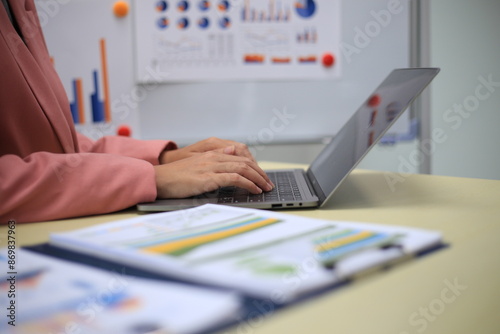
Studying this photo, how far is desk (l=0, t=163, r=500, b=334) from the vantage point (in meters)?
0.30

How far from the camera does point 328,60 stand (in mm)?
1853

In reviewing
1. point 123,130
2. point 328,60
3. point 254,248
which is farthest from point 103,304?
point 328,60

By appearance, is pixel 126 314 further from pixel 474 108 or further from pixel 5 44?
Result: pixel 474 108

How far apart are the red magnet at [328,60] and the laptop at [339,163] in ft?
3.31

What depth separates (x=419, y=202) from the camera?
2.18ft

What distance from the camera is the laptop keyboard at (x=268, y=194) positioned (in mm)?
661

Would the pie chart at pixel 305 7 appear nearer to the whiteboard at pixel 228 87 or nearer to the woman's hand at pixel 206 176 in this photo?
the whiteboard at pixel 228 87

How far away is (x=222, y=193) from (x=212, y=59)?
1.18 metres

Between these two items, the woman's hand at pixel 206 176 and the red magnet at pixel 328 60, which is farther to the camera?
the red magnet at pixel 328 60

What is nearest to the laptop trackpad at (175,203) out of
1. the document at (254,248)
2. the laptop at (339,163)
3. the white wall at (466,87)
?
the laptop at (339,163)

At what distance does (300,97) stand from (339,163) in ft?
3.84

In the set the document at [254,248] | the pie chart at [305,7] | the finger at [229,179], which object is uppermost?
the pie chart at [305,7]

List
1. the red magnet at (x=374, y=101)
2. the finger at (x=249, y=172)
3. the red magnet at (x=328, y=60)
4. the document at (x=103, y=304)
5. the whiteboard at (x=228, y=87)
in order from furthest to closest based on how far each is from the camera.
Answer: the red magnet at (x=328, y=60)
the whiteboard at (x=228, y=87)
the red magnet at (x=374, y=101)
the finger at (x=249, y=172)
the document at (x=103, y=304)

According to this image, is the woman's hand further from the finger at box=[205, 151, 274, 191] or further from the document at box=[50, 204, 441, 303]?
the document at box=[50, 204, 441, 303]
